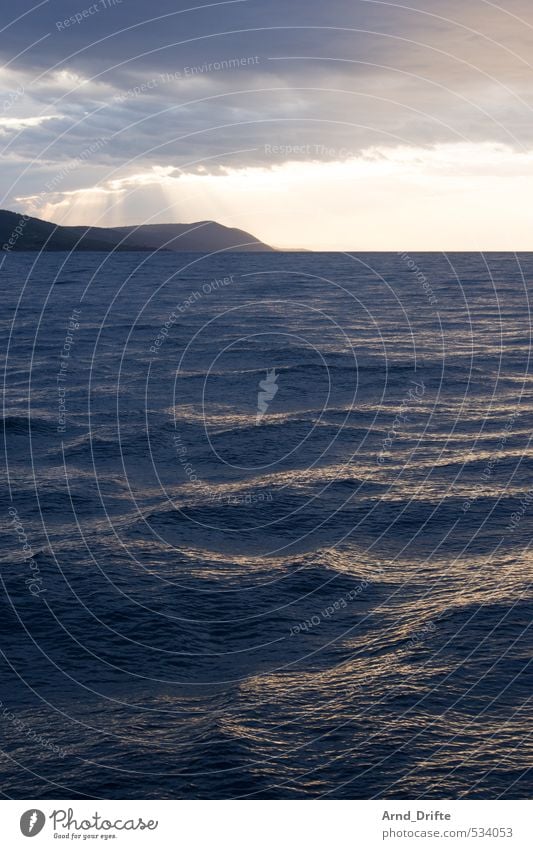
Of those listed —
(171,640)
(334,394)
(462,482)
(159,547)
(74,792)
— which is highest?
(334,394)

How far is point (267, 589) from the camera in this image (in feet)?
70.0

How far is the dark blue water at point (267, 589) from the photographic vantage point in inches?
567

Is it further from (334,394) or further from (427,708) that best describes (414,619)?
(334,394)

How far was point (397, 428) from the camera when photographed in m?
39.1

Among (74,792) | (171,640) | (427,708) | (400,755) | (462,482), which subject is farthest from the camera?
(462,482)

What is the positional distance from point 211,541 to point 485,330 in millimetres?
60591

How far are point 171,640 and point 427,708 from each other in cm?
601

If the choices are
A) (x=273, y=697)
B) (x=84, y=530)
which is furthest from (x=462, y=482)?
(x=273, y=697)

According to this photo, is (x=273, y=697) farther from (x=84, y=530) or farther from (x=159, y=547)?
(x=84, y=530)

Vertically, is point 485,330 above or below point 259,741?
above

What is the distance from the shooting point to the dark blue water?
14.4 metres

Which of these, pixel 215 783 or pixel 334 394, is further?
pixel 334 394

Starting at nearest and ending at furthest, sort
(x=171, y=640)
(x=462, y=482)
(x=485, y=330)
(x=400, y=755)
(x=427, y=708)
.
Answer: (x=400, y=755)
(x=427, y=708)
(x=171, y=640)
(x=462, y=482)
(x=485, y=330)

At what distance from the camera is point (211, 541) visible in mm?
24922
